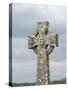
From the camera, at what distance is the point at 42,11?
195cm

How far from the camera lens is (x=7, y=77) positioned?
6.20ft

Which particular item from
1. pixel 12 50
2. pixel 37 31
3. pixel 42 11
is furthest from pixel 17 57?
pixel 42 11

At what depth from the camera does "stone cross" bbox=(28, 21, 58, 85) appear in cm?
192

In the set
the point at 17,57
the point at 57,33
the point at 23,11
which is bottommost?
the point at 17,57

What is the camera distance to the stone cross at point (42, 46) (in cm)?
192

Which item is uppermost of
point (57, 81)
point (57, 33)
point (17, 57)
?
point (57, 33)

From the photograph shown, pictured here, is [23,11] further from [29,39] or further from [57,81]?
[57,81]

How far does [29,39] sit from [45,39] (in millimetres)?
105

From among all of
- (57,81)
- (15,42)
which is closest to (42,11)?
(15,42)

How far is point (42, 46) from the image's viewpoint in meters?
1.94

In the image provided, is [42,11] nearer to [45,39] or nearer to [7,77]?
[45,39]

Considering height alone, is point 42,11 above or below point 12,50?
above

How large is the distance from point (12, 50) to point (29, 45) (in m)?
0.11

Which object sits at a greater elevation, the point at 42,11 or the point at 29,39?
the point at 42,11
